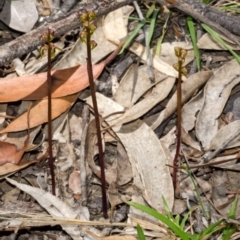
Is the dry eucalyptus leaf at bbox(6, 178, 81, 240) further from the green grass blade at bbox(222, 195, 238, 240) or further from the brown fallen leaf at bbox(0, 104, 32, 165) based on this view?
the green grass blade at bbox(222, 195, 238, 240)

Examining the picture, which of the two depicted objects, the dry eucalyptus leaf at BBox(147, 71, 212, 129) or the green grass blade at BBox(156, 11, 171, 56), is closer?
the dry eucalyptus leaf at BBox(147, 71, 212, 129)

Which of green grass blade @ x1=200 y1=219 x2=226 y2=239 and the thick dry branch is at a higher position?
the thick dry branch

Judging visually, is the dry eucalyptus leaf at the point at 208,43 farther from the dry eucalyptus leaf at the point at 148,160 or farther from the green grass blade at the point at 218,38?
the dry eucalyptus leaf at the point at 148,160

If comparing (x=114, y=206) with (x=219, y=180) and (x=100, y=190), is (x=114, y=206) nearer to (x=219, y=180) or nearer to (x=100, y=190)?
(x=100, y=190)

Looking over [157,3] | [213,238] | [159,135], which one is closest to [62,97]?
[159,135]

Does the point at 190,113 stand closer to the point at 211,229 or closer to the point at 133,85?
the point at 133,85

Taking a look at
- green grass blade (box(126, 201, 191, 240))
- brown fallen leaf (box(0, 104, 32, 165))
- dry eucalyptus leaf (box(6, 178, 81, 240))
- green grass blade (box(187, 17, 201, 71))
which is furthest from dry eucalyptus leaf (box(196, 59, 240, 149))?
brown fallen leaf (box(0, 104, 32, 165))

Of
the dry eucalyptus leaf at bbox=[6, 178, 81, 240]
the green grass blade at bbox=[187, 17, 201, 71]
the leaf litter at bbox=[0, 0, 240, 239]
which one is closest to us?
the dry eucalyptus leaf at bbox=[6, 178, 81, 240]

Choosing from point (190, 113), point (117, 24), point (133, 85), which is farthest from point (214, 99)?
point (117, 24)
